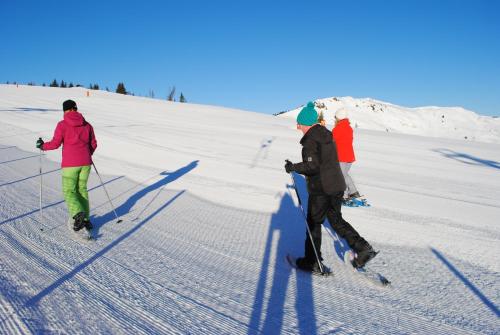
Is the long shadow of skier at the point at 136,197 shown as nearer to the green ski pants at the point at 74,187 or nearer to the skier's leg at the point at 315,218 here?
the green ski pants at the point at 74,187

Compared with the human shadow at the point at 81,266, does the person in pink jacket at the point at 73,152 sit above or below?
above

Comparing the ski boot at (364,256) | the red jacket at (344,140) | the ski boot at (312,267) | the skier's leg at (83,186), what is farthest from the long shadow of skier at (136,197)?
the red jacket at (344,140)

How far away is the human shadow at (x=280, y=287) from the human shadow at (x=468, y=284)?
1772 millimetres

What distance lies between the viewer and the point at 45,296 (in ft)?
10.5

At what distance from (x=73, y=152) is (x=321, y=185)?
11.3 ft

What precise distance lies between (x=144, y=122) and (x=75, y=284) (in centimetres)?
1826

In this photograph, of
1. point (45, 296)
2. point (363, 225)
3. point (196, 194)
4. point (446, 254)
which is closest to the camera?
point (45, 296)

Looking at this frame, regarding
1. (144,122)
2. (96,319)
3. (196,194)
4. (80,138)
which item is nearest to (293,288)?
(96,319)

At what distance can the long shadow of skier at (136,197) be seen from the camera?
577 centimetres

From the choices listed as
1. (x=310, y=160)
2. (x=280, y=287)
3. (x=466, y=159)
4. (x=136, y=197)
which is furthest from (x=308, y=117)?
(x=466, y=159)

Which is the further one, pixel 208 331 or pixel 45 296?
Answer: pixel 45 296

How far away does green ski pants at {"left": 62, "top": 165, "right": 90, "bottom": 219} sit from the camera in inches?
198

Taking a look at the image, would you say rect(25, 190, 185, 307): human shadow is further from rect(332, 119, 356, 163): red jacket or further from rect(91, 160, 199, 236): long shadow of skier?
rect(332, 119, 356, 163): red jacket

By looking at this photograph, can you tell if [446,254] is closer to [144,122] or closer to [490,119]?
[144,122]
